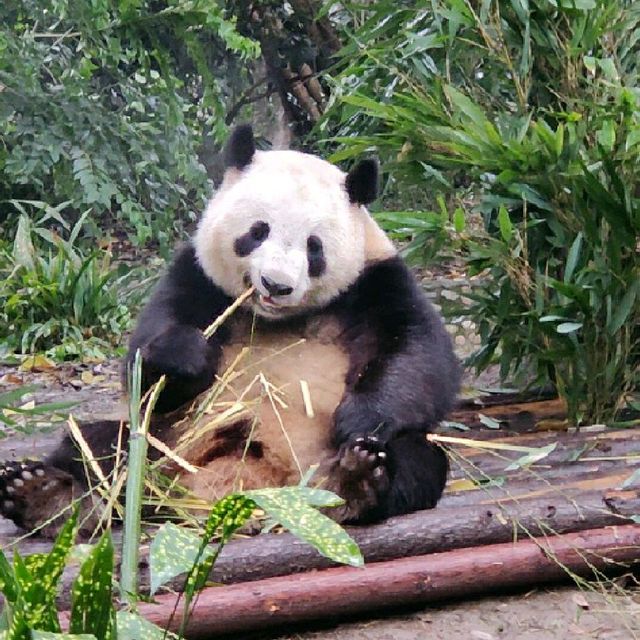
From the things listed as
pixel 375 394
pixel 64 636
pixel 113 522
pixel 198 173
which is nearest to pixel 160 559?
pixel 64 636

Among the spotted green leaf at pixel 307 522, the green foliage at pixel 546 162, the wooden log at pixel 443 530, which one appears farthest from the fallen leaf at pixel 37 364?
the spotted green leaf at pixel 307 522

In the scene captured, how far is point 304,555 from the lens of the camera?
2.46 meters

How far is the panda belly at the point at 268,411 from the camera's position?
296cm

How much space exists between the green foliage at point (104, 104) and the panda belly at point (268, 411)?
8.87ft

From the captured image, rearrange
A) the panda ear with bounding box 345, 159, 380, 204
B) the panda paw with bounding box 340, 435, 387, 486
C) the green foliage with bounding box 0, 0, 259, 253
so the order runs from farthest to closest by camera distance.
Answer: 1. the green foliage with bounding box 0, 0, 259, 253
2. the panda ear with bounding box 345, 159, 380, 204
3. the panda paw with bounding box 340, 435, 387, 486

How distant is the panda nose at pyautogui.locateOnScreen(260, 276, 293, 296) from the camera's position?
303cm

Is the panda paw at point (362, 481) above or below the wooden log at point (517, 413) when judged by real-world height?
above

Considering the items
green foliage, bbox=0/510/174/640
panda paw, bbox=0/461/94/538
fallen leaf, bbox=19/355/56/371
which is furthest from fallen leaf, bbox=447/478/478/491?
fallen leaf, bbox=19/355/56/371

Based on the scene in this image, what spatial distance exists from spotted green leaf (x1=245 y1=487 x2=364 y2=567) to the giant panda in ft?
2.83

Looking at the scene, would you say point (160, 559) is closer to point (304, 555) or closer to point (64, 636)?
point (64, 636)

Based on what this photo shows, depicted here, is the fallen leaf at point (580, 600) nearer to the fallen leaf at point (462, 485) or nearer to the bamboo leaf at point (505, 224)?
the fallen leaf at point (462, 485)

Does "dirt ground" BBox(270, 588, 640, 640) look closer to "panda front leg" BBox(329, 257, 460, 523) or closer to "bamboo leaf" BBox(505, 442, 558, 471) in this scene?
"panda front leg" BBox(329, 257, 460, 523)

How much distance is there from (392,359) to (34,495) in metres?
1.02

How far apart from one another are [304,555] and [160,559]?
0.84 metres
